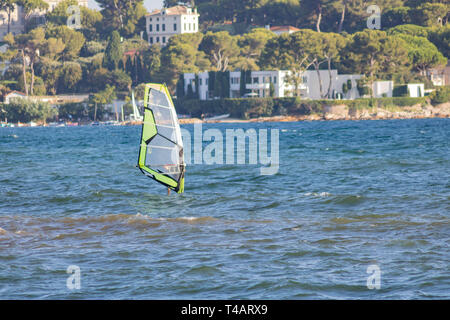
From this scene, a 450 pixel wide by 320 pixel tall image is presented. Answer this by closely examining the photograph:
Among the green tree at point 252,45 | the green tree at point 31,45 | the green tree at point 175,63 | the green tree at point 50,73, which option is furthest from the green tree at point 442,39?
the green tree at point 31,45

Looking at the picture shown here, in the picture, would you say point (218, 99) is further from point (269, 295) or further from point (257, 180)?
point (269, 295)

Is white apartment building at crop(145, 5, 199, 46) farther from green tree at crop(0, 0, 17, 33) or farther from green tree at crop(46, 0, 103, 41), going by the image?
green tree at crop(0, 0, 17, 33)

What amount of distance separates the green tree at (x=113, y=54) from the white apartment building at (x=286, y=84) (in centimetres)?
2737

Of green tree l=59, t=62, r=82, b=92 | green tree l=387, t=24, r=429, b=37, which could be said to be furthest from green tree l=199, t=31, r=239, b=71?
green tree l=387, t=24, r=429, b=37

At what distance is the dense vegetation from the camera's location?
4592 inches

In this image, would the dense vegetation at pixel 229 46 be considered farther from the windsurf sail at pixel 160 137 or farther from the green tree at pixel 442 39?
the windsurf sail at pixel 160 137

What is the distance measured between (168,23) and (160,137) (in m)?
163

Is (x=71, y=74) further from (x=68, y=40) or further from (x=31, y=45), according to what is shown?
(x=68, y=40)

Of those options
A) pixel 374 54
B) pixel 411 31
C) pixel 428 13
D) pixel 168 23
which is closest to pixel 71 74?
pixel 168 23

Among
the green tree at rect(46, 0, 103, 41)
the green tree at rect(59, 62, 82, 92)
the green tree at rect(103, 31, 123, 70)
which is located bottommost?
the green tree at rect(59, 62, 82, 92)

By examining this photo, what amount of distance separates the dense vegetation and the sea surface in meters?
87.8

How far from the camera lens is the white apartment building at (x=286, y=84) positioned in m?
119

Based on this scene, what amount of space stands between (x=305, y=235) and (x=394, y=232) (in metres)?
1.95

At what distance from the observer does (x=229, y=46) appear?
137 metres
